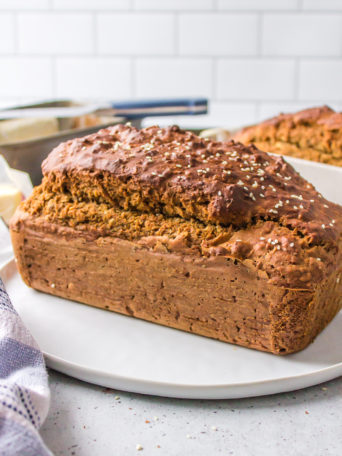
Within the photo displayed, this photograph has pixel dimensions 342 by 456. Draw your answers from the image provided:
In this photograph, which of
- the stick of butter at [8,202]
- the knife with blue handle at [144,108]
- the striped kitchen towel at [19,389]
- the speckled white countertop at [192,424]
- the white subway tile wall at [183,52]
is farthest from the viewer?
the white subway tile wall at [183,52]

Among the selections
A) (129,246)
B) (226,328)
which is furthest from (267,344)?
(129,246)

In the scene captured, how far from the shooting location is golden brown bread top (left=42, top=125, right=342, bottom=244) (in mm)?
1103

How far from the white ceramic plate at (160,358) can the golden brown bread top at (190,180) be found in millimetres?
263

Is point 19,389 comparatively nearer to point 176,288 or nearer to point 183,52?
point 176,288

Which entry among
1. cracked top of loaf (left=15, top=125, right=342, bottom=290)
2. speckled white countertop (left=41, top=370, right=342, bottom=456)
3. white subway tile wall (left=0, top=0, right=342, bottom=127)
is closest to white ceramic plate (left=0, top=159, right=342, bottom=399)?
speckled white countertop (left=41, top=370, right=342, bottom=456)

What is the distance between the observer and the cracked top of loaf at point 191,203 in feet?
3.48

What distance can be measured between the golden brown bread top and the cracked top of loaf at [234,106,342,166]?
2.00 ft

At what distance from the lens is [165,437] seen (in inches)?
34.7

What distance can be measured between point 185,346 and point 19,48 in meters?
2.75

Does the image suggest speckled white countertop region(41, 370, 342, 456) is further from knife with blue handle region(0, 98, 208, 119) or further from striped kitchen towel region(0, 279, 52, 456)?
knife with blue handle region(0, 98, 208, 119)

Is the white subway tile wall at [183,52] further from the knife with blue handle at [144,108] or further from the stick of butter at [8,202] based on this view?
the stick of butter at [8,202]

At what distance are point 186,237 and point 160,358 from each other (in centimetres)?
26

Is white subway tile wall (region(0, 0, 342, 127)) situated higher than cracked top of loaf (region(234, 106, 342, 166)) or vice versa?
white subway tile wall (region(0, 0, 342, 127))

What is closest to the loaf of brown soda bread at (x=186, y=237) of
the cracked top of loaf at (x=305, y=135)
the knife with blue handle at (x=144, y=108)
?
the cracked top of loaf at (x=305, y=135)
